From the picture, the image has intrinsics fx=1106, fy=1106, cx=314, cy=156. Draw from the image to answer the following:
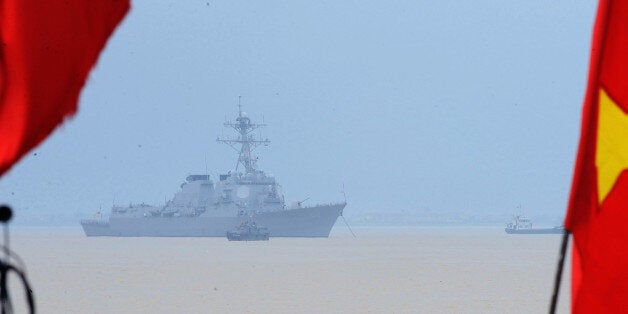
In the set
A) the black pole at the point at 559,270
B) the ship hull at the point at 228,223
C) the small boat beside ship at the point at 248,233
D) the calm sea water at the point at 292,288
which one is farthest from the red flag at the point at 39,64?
the ship hull at the point at 228,223

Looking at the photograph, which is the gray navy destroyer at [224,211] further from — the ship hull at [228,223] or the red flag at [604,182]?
the red flag at [604,182]

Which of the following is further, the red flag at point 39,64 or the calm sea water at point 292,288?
the calm sea water at point 292,288

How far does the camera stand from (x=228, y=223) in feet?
281

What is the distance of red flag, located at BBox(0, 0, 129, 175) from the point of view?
1.14 metres

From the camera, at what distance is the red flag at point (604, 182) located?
135 centimetres

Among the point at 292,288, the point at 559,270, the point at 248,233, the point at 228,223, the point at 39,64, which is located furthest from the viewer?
the point at 228,223

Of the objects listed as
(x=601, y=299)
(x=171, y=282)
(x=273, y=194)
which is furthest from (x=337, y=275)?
(x=273, y=194)

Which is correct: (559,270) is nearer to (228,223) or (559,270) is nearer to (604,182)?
(604,182)

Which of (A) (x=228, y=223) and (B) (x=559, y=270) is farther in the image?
(A) (x=228, y=223)

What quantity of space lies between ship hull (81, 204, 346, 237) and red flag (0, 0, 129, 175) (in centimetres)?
7967

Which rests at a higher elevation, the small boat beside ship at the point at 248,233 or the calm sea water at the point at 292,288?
the small boat beside ship at the point at 248,233

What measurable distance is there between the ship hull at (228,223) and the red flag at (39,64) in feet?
261

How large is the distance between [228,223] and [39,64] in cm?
8492

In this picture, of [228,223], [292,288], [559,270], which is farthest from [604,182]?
[228,223]
